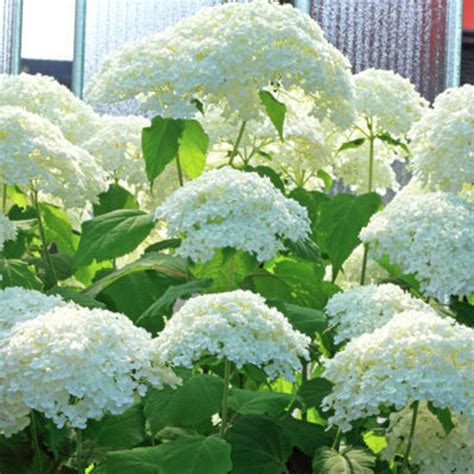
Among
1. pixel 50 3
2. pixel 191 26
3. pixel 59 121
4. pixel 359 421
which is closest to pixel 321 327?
pixel 359 421

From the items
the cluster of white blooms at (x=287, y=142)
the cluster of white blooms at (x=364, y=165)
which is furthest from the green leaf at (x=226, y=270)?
the cluster of white blooms at (x=364, y=165)

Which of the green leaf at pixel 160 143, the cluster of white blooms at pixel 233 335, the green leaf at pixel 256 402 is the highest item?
the green leaf at pixel 160 143

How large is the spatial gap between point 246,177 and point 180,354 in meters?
0.28

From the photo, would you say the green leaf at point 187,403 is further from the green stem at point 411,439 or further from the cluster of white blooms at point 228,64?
the cluster of white blooms at point 228,64

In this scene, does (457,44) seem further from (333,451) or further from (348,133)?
(333,451)

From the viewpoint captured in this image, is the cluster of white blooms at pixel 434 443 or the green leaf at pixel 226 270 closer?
the cluster of white blooms at pixel 434 443

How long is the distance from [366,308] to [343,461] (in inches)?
7.6

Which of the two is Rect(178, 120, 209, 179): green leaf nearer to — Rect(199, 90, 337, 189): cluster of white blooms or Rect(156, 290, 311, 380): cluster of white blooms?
Rect(199, 90, 337, 189): cluster of white blooms

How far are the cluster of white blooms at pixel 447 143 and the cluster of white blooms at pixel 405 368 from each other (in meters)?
0.52

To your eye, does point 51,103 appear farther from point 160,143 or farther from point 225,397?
point 225,397

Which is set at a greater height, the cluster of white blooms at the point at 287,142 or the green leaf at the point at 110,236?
the cluster of white blooms at the point at 287,142

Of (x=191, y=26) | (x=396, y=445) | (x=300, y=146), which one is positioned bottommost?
(x=396, y=445)

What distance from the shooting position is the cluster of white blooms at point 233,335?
114 centimetres

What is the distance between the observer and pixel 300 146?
75.4 inches
